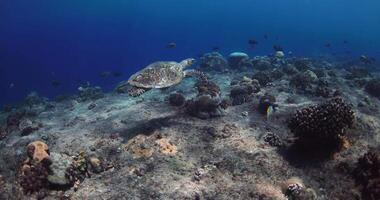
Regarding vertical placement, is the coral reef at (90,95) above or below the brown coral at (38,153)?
below

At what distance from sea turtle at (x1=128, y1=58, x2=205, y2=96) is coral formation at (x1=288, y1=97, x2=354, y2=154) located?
198 inches

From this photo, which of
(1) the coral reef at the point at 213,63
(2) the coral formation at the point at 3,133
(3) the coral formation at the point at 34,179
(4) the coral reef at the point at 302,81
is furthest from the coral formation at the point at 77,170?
(1) the coral reef at the point at 213,63

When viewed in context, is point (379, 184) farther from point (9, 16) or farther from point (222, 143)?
point (9, 16)

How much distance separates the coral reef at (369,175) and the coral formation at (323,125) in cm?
100

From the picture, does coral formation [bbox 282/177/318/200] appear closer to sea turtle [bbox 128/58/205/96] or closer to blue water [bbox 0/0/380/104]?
sea turtle [bbox 128/58/205/96]

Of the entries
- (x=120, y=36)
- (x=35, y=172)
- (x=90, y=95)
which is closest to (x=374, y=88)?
(x=35, y=172)

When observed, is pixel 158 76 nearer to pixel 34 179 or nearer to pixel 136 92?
pixel 136 92

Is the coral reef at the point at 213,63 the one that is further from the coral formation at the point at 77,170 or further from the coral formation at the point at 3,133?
the coral formation at the point at 77,170

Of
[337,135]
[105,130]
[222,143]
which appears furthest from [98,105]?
[337,135]

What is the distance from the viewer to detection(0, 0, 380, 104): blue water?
9350 centimetres

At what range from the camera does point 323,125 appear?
917cm

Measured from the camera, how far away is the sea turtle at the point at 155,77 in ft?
40.9

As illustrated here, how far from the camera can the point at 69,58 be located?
134375 millimetres

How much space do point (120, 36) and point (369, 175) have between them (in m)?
148
